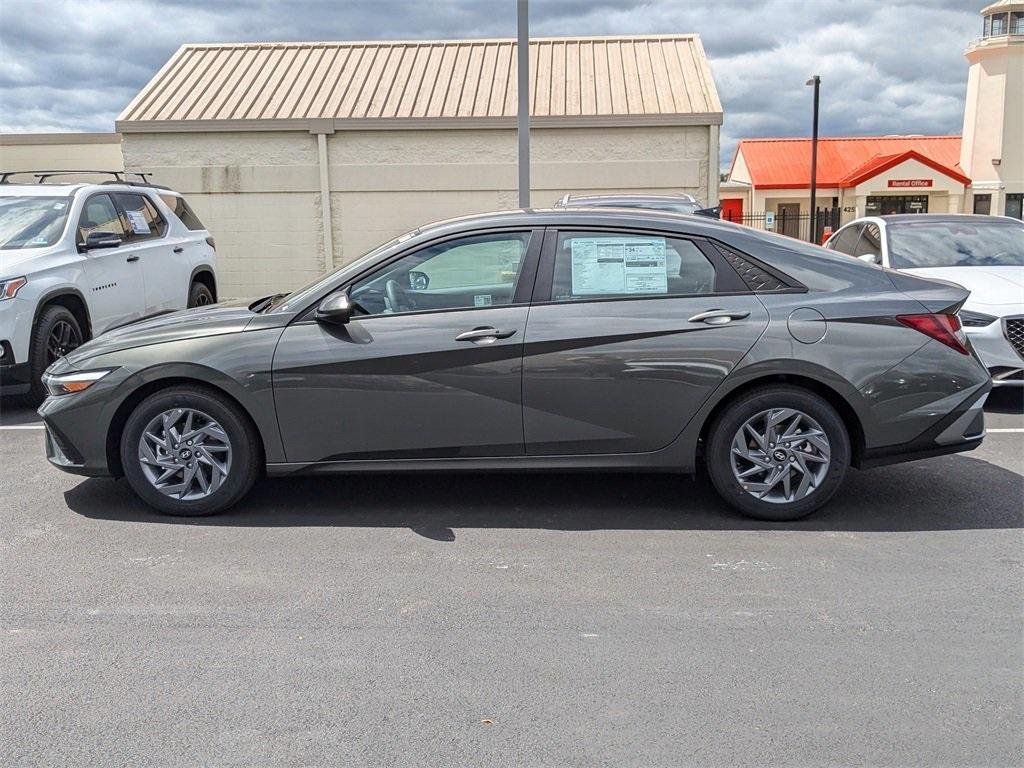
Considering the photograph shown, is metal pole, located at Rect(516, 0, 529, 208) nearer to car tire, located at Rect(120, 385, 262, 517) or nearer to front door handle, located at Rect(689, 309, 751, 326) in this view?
front door handle, located at Rect(689, 309, 751, 326)

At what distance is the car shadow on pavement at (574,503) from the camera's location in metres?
5.06

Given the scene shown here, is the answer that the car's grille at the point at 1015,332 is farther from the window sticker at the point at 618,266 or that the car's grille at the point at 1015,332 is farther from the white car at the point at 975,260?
the window sticker at the point at 618,266

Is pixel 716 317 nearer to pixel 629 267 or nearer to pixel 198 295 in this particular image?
pixel 629 267

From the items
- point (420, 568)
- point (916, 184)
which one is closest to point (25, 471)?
point (420, 568)

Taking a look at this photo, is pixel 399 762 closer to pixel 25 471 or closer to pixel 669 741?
pixel 669 741

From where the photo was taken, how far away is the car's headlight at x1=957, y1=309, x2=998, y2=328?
7.55m

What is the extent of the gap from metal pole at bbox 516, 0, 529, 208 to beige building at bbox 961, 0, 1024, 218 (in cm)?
3422

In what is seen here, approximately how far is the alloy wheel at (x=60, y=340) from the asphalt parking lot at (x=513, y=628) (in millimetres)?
2701

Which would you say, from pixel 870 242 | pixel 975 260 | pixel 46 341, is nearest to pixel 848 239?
pixel 870 242

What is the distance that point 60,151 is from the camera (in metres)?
21.5

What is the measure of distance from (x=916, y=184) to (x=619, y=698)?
40.6 metres

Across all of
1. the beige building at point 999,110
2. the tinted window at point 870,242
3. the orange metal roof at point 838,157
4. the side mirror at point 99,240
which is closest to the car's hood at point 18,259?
the side mirror at point 99,240

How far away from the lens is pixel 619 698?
3.24 m

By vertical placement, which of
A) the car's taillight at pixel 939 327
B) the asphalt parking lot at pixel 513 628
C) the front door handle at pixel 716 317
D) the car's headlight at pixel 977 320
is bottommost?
the asphalt parking lot at pixel 513 628
